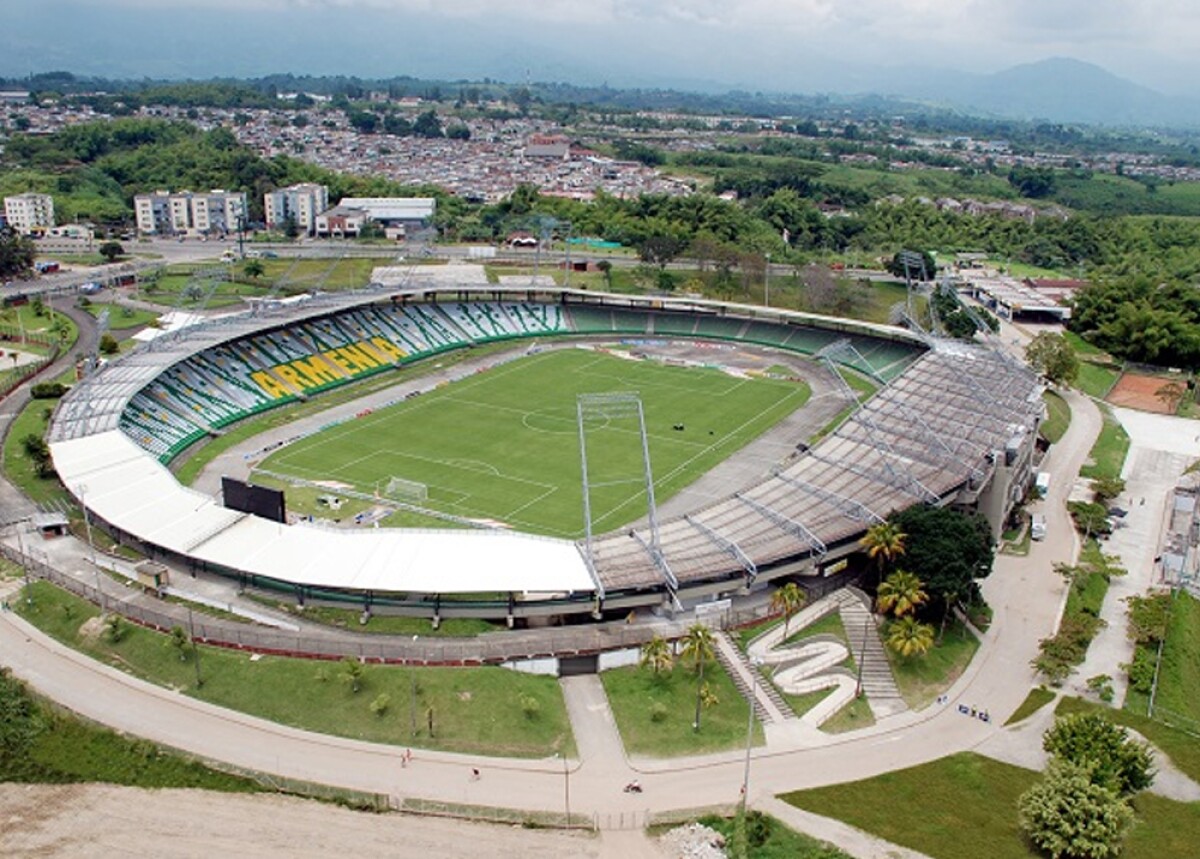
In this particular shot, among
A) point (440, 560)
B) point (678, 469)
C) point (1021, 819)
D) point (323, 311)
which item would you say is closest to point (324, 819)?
point (440, 560)

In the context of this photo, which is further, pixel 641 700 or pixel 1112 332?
pixel 1112 332

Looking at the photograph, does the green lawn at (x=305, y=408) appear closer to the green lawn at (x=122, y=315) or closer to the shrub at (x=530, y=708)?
the green lawn at (x=122, y=315)

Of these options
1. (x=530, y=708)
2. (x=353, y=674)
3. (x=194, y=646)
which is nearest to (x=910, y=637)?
(x=530, y=708)

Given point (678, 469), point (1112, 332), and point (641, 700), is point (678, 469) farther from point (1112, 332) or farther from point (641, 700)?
point (1112, 332)

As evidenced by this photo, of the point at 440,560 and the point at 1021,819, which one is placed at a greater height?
the point at 440,560

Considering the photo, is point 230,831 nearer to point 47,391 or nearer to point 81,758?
point 81,758
